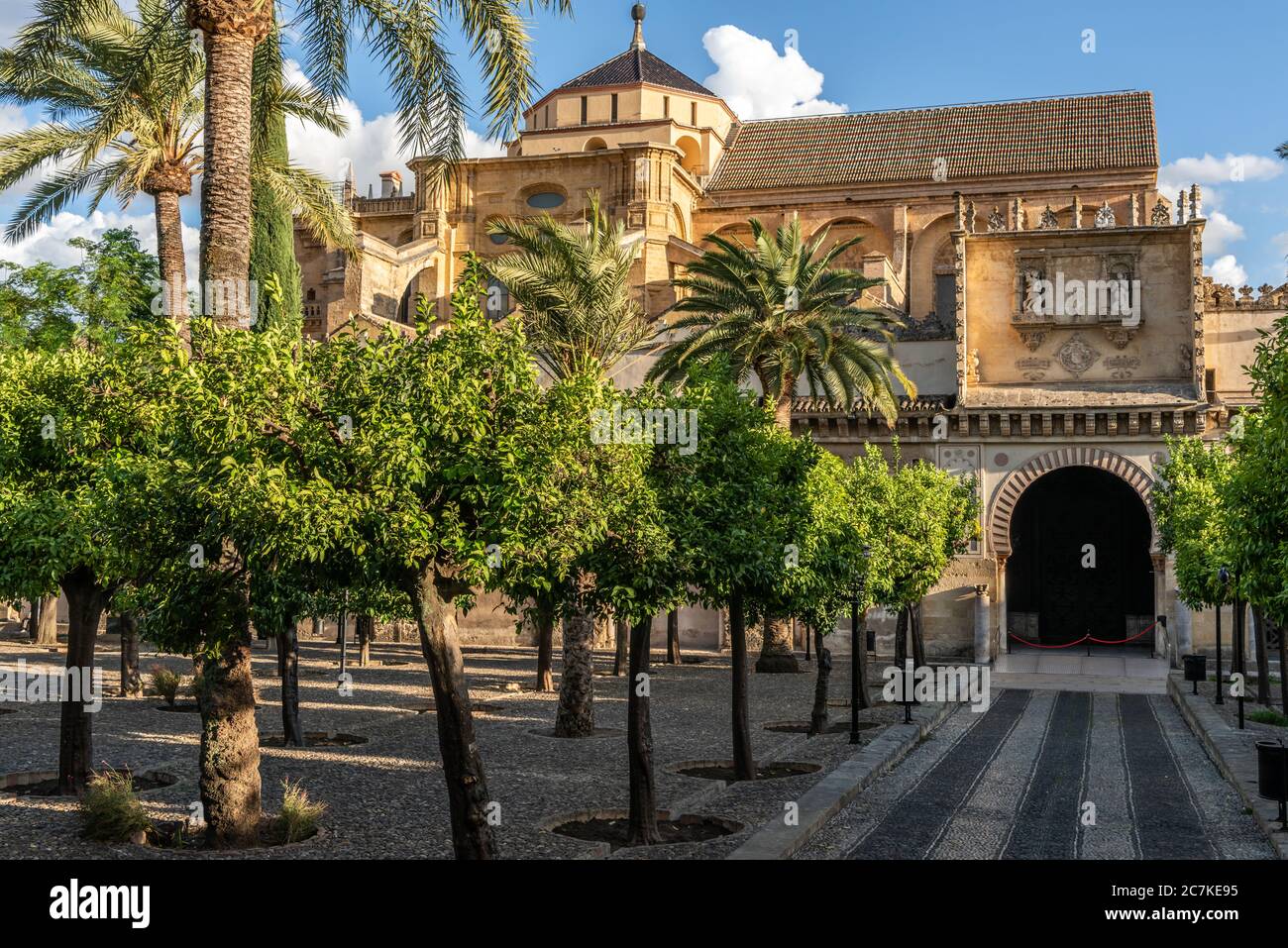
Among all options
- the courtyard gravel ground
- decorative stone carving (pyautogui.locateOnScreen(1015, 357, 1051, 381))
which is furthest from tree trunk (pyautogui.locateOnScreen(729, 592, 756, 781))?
decorative stone carving (pyautogui.locateOnScreen(1015, 357, 1051, 381))

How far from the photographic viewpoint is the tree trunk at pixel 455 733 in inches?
388

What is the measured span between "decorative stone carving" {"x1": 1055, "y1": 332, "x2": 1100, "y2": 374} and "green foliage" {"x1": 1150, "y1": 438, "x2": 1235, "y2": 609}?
5266mm

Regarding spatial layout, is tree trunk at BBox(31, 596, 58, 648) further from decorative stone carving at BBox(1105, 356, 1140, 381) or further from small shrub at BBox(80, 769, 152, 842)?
decorative stone carving at BBox(1105, 356, 1140, 381)

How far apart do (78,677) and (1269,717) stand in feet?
61.3

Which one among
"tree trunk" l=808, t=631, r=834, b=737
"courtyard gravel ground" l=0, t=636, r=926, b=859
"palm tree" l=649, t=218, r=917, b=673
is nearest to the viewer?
"courtyard gravel ground" l=0, t=636, r=926, b=859

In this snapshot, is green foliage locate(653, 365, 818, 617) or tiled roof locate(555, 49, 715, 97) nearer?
green foliage locate(653, 365, 818, 617)

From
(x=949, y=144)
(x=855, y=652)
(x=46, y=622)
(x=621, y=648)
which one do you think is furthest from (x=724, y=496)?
(x=949, y=144)

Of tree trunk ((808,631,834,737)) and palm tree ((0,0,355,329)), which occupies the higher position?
palm tree ((0,0,355,329))

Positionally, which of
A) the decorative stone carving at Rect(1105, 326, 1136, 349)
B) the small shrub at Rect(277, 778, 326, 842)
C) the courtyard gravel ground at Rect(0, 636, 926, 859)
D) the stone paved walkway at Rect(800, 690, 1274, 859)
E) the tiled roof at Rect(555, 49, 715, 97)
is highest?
the tiled roof at Rect(555, 49, 715, 97)

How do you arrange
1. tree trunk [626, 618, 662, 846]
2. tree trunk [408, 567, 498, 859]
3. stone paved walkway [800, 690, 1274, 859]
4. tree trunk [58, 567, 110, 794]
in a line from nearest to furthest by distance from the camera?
tree trunk [408, 567, 498, 859] → tree trunk [626, 618, 662, 846] → stone paved walkway [800, 690, 1274, 859] → tree trunk [58, 567, 110, 794]

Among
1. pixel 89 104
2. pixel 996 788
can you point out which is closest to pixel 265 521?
pixel 996 788

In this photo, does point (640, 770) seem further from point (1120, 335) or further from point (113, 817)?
point (1120, 335)

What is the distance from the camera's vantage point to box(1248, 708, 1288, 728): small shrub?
21.5 m
